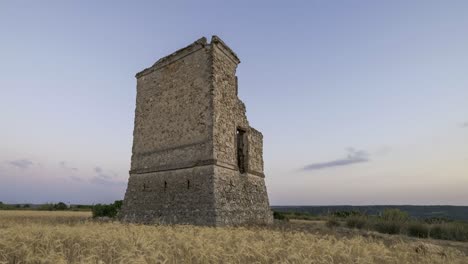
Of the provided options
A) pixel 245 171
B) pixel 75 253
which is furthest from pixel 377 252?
pixel 245 171

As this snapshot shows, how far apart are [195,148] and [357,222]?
9.09 m

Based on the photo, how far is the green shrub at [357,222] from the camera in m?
14.9

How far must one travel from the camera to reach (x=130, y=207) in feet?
47.1

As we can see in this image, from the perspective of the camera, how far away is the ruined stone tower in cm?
1188

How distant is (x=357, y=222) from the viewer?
15156 millimetres

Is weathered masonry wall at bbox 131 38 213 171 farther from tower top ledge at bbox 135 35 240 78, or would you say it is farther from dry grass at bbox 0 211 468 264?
dry grass at bbox 0 211 468 264

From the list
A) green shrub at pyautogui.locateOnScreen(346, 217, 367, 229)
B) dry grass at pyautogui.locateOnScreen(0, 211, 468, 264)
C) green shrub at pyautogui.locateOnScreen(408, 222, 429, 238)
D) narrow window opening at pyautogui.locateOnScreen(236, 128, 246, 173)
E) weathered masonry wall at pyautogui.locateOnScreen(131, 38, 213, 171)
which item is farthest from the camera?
green shrub at pyautogui.locateOnScreen(346, 217, 367, 229)

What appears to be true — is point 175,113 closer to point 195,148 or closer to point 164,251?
point 195,148

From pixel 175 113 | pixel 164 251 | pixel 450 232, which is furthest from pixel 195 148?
pixel 450 232

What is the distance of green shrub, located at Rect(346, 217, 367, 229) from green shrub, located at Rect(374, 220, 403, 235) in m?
0.97

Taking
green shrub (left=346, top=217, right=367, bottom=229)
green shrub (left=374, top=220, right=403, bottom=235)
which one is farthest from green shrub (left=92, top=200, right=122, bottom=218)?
green shrub (left=374, top=220, right=403, bottom=235)

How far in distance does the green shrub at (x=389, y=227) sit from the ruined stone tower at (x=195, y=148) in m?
5.07

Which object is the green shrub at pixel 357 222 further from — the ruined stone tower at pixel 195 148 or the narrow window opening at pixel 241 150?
the narrow window opening at pixel 241 150

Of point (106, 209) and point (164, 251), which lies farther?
point (106, 209)
